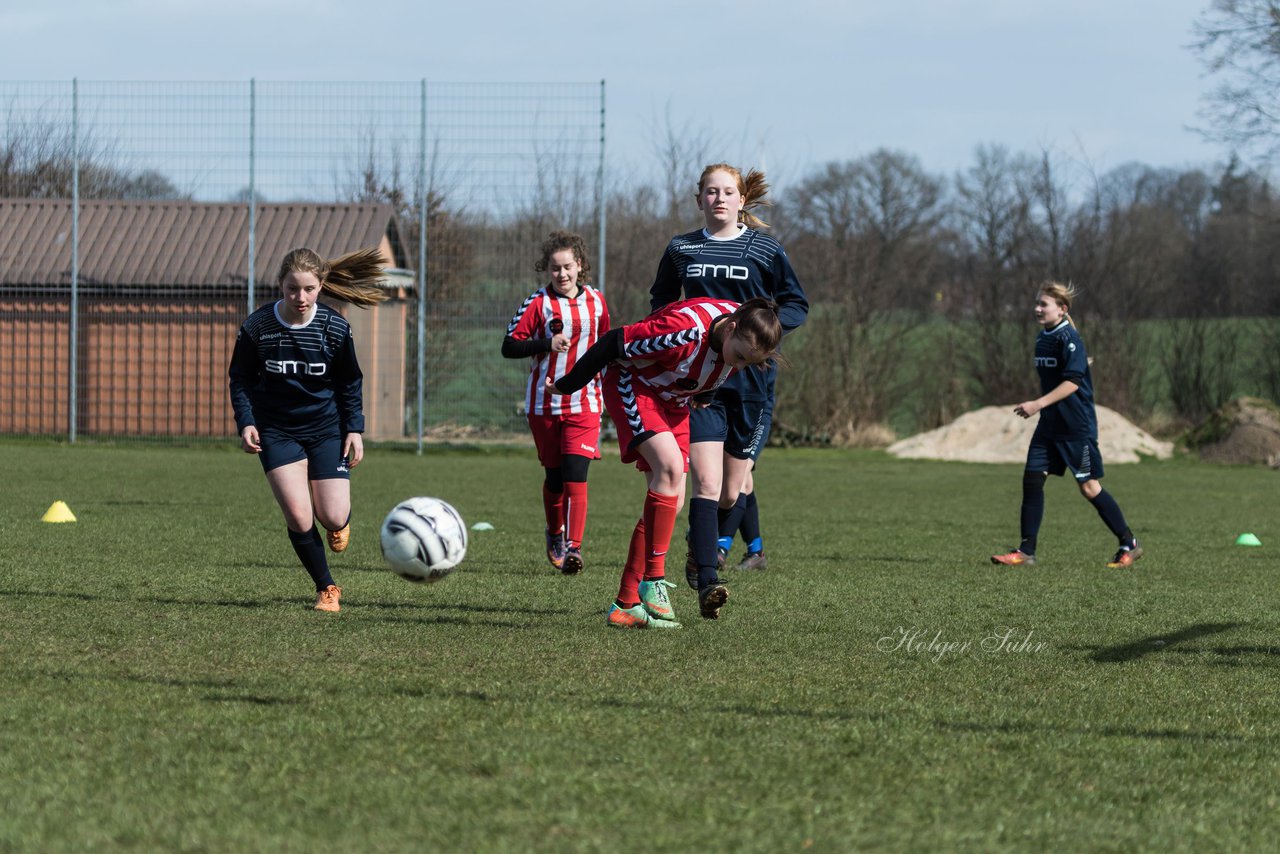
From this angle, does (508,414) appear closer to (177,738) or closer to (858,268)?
(858,268)

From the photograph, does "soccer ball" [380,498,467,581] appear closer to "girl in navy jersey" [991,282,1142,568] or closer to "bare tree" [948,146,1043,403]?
"girl in navy jersey" [991,282,1142,568]

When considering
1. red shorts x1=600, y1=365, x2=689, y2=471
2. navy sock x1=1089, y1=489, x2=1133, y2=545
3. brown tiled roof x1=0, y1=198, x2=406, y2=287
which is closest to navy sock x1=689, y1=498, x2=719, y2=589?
red shorts x1=600, y1=365, x2=689, y2=471

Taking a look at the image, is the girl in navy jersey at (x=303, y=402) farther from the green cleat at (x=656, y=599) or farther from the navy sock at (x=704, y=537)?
the navy sock at (x=704, y=537)

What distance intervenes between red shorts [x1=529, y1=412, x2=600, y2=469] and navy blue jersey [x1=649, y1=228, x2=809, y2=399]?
1117 mm

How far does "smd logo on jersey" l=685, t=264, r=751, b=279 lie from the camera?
6.54 m

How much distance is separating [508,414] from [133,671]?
16555 millimetres

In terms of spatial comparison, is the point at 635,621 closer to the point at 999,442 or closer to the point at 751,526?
the point at 751,526

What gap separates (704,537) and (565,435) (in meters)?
2.00

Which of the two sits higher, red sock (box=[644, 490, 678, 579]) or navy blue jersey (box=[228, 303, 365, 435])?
navy blue jersey (box=[228, 303, 365, 435])

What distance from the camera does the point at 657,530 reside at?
5.73m

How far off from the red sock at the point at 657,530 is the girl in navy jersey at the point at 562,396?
164cm

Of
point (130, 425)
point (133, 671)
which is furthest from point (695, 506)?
point (130, 425)

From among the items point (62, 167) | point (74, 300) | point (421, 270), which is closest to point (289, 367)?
point (421, 270)

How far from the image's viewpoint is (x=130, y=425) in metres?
21.2
